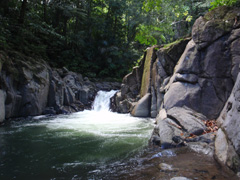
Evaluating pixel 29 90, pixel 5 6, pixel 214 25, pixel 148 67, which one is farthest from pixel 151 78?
pixel 5 6

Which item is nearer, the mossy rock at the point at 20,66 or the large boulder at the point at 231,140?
the large boulder at the point at 231,140

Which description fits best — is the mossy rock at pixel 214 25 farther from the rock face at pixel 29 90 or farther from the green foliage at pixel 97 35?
the green foliage at pixel 97 35

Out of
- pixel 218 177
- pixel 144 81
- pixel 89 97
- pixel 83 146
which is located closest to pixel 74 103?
pixel 89 97

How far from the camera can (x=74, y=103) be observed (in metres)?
16.5

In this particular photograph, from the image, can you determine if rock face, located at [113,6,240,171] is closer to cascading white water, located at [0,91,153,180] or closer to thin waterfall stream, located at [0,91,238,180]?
thin waterfall stream, located at [0,91,238,180]

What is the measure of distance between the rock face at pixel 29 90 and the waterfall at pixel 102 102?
1721mm

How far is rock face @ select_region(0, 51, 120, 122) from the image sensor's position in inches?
410

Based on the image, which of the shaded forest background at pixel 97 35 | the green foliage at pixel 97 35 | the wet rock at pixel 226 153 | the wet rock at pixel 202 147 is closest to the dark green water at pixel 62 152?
the wet rock at pixel 202 147

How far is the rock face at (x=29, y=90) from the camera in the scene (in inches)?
410

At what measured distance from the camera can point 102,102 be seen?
1819 centimetres

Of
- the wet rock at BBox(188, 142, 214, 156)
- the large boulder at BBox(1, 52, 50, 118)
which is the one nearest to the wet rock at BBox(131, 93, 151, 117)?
the large boulder at BBox(1, 52, 50, 118)

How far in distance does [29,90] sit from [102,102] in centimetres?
768

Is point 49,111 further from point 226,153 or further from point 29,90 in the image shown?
point 226,153

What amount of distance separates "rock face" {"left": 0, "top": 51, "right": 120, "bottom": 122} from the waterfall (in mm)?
1721
